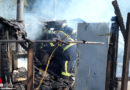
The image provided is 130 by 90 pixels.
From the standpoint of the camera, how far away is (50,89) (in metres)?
7.64

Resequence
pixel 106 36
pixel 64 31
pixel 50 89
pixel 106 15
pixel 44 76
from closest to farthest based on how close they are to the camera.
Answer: pixel 106 36
pixel 106 15
pixel 50 89
pixel 44 76
pixel 64 31

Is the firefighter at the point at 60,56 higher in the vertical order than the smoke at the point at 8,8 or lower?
lower

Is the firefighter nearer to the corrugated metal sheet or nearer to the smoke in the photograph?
the corrugated metal sheet

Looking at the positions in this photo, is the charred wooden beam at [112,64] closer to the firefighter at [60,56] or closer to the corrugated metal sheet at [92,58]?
the corrugated metal sheet at [92,58]

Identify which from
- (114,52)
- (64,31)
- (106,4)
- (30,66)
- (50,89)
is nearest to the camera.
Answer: (30,66)

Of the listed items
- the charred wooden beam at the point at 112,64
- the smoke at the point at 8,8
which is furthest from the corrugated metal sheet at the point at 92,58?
the smoke at the point at 8,8

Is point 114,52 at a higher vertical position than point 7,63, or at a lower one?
higher

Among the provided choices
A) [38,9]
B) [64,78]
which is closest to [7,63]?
[64,78]

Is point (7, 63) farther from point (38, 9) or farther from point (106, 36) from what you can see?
point (38, 9)

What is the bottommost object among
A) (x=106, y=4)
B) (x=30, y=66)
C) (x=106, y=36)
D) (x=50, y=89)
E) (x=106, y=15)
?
(x=50, y=89)

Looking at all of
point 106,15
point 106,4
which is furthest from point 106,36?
point 106,4

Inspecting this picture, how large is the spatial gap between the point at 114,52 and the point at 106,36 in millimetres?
696

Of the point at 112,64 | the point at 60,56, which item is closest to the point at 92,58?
the point at 112,64

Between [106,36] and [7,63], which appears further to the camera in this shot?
[7,63]
